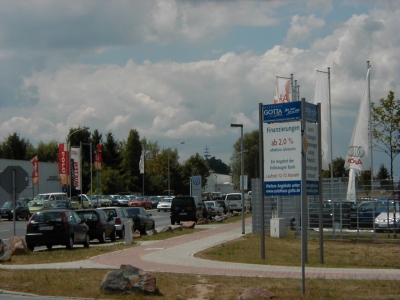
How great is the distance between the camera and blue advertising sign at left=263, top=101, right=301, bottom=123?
18812mm

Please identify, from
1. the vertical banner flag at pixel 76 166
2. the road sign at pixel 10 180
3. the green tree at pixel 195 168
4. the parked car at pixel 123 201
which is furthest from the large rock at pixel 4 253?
the green tree at pixel 195 168

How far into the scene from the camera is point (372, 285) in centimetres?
1311

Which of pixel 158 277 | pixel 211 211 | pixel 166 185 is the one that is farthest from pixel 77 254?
pixel 166 185

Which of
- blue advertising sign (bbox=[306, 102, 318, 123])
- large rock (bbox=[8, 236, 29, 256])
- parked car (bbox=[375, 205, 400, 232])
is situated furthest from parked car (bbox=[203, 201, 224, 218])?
blue advertising sign (bbox=[306, 102, 318, 123])

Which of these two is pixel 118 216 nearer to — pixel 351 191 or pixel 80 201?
pixel 351 191

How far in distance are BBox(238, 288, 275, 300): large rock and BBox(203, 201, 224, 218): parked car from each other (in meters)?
38.9

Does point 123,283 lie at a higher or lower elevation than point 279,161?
lower

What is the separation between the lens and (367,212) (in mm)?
26453

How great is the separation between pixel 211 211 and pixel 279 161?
1313 inches

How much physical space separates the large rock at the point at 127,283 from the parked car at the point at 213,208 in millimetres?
37918

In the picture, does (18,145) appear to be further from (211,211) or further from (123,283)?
(123,283)

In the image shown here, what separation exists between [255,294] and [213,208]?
41818 mm

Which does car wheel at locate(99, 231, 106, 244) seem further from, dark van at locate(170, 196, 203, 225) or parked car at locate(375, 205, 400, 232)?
dark van at locate(170, 196, 203, 225)

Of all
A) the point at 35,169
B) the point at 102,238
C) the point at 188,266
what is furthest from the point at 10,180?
the point at 35,169
